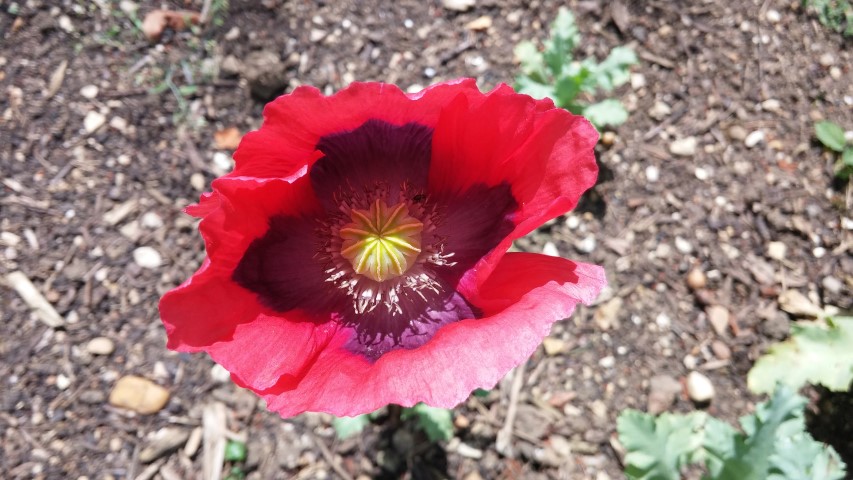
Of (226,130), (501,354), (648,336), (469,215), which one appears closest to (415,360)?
(501,354)

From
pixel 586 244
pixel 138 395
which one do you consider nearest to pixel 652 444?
pixel 586 244

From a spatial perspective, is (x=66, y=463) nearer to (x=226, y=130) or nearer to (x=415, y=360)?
(x=226, y=130)

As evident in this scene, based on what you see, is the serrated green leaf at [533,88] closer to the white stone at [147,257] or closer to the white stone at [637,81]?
the white stone at [637,81]

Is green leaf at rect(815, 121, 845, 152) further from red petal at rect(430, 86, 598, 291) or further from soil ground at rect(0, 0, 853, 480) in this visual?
red petal at rect(430, 86, 598, 291)

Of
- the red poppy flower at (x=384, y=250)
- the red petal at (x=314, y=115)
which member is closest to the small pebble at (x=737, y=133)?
the red poppy flower at (x=384, y=250)

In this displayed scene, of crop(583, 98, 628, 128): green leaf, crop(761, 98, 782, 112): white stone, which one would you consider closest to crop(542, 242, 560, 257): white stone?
crop(583, 98, 628, 128): green leaf

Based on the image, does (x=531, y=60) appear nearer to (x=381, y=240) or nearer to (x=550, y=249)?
(x=550, y=249)
